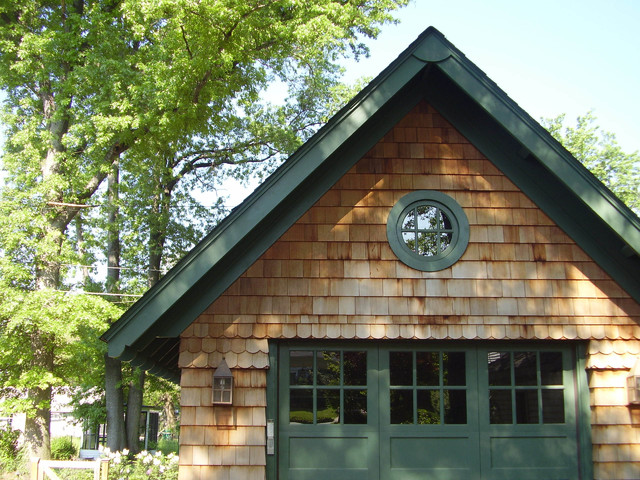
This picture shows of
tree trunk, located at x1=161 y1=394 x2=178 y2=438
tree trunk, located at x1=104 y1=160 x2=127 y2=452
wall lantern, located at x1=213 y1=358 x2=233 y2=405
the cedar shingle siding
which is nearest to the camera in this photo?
wall lantern, located at x1=213 y1=358 x2=233 y2=405

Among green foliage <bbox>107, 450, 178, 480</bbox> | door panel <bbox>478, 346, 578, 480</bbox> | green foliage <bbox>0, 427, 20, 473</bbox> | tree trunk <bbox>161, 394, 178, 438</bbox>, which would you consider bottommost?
tree trunk <bbox>161, 394, 178, 438</bbox>

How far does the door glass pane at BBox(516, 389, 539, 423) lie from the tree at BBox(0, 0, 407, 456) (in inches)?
478

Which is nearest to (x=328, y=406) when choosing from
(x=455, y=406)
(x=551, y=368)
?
(x=455, y=406)

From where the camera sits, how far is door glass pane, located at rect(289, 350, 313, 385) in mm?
6457

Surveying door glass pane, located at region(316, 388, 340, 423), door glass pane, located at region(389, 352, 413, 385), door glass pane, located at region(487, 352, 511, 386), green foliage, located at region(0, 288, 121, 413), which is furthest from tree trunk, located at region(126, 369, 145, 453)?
door glass pane, located at region(487, 352, 511, 386)

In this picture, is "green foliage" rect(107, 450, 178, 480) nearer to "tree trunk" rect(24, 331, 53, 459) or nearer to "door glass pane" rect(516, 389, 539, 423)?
"tree trunk" rect(24, 331, 53, 459)

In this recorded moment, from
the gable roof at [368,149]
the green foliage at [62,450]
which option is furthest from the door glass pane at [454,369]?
the green foliage at [62,450]

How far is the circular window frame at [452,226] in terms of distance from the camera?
6.45 m

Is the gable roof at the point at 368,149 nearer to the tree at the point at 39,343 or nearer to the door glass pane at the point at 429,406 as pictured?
the door glass pane at the point at 429,406

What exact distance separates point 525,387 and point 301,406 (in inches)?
89.4

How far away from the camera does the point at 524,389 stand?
6.44m

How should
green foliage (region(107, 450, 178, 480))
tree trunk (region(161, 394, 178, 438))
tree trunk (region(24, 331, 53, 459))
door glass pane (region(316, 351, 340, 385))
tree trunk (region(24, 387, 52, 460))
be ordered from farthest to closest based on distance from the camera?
tree trunk (region(161, 394, 178, 438))
tree trunk (region(24, 387, 52, 460))
tree trunk (region(24, 331, 53, 459))
green foliage (region(107, 450, 178, 480))
door glass pane (region(316, 351, 340, 385))

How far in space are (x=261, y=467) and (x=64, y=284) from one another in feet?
52.7

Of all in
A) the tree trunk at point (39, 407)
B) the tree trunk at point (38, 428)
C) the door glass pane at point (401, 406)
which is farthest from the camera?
the tree trunk at point (38, 428)
